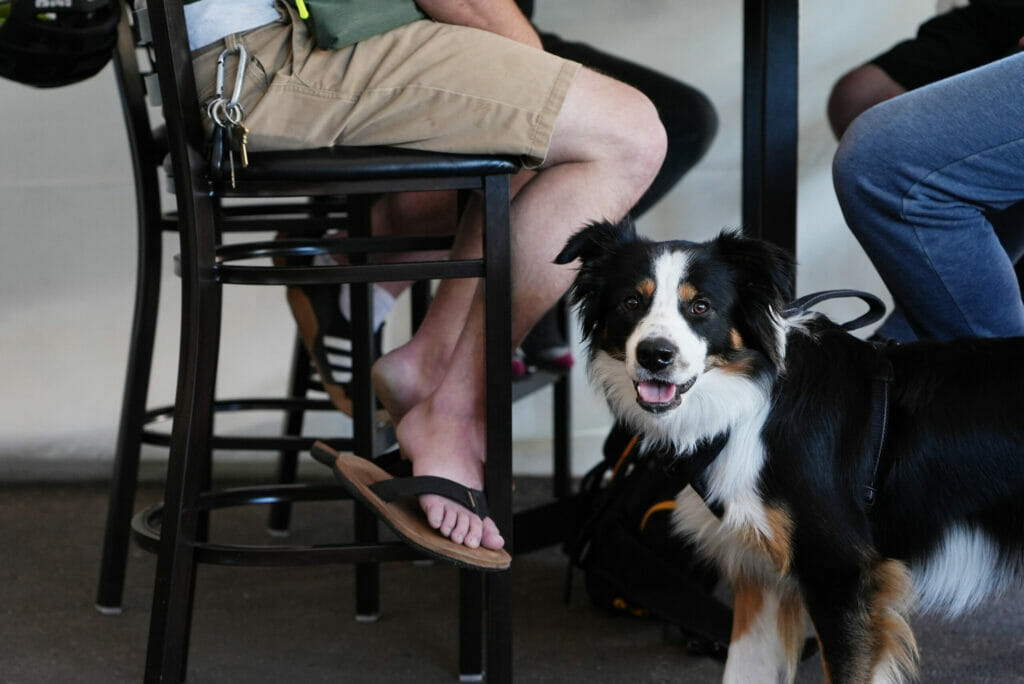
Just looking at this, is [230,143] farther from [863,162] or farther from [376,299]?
[863,162]

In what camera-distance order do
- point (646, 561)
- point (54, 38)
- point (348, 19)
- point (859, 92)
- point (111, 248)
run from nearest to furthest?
point (348, 19)
point (54, 38)
point (646, 561)
point (859, 92)
point (111, 248)

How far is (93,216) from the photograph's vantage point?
3170 mm

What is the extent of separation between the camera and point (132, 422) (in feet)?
7.18

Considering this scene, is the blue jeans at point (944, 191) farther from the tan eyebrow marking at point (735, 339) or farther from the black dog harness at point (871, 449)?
the tan eyebrow marking at point (735, 339)

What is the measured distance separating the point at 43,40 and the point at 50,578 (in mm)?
1183

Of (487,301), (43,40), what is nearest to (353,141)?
(487,301)

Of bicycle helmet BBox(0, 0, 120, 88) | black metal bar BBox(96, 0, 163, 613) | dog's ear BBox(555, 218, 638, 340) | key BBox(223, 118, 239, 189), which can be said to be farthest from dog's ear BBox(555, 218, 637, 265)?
black metal bar BBox(96, 0, 163, 613)

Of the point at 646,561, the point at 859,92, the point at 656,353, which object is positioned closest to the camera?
the point at 656,353

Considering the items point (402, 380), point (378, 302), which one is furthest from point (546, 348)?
point (402, 380)

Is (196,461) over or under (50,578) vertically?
over

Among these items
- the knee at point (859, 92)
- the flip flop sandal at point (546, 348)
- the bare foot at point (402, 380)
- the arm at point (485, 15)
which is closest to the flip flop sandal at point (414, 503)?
the bare foot at point (402, 380)

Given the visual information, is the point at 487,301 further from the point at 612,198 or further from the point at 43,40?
the point at 43,40

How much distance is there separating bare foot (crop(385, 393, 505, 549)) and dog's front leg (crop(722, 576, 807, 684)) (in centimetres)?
38

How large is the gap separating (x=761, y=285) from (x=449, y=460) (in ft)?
1.67
